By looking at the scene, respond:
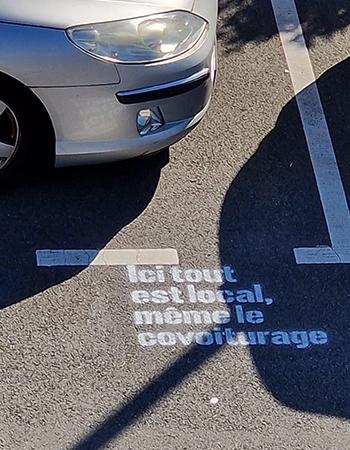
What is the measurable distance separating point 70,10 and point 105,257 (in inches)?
48.5

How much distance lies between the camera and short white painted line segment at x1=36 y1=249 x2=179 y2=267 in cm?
504

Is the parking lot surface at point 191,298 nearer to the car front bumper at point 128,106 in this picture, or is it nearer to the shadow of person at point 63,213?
the shadow of person at point 63,213

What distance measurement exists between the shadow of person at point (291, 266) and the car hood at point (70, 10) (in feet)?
3.89

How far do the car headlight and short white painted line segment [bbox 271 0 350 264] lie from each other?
46.7 inches

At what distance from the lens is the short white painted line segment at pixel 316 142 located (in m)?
5.30

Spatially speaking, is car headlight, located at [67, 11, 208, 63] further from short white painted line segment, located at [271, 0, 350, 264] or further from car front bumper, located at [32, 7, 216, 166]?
short white painted line segment, located at [271, 0, 350, 264]

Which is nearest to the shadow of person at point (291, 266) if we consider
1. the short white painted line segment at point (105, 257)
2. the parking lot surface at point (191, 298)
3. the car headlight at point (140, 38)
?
the parking lot surface at point (191, 298)

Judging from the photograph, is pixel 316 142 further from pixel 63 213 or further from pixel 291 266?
pixel 63 213

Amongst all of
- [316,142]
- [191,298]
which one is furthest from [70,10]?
[316,142]

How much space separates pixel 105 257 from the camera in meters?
5.09

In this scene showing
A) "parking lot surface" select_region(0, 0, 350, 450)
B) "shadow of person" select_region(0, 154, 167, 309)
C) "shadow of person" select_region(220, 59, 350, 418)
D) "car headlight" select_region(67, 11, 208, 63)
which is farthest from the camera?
"shadow of person" select_region(0, 154, 167, 309)

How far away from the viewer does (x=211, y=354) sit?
15.5 feet

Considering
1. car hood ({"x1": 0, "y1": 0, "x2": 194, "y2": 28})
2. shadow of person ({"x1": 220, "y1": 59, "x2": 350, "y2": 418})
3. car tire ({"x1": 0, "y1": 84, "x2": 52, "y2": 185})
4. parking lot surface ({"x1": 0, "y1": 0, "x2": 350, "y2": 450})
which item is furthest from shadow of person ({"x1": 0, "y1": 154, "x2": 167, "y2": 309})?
car hood ({"x1": 0, "y1": 0, "x2": 194, "y2": 28})

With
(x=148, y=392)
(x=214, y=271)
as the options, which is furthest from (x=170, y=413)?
(x=214, y=271)
